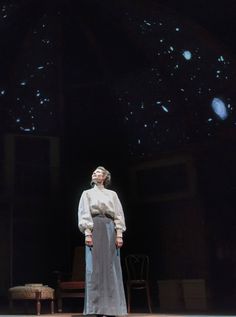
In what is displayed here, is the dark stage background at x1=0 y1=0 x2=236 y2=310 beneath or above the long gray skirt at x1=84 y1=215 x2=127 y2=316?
above

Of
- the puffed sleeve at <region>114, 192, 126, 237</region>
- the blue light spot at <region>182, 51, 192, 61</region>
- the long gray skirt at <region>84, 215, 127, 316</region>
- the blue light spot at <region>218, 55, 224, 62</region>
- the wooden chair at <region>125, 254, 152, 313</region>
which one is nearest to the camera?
the long gray skirt at <region>84, 215, 127, 316</region>

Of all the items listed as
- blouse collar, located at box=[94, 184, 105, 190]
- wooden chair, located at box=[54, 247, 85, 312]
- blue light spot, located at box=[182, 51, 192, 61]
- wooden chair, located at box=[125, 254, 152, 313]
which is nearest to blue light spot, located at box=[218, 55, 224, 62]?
blue light spot, located at box=[182, 51, 192, 61]

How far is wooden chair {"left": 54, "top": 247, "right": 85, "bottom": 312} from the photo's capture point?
21.9 feet

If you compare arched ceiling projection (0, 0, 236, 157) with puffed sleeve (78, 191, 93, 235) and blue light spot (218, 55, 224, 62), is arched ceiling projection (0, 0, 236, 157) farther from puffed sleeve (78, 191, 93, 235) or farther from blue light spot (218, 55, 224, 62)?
puffed sleeve (78, 191, 93, 235)

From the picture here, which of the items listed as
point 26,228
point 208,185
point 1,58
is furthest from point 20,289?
point 1,58

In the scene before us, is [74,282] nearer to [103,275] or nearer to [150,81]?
[103,275]

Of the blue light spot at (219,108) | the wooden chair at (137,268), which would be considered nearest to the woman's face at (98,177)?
the blue light spot at (219,108)

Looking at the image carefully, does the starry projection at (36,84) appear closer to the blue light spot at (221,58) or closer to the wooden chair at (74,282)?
the wooden chair at (74,282)

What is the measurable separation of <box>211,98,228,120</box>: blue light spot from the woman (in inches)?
89.7

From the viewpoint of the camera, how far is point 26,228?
24.2ft

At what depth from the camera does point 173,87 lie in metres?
7.04

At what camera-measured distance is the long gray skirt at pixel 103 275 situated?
466cm

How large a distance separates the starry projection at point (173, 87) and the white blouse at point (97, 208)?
2.28 metres

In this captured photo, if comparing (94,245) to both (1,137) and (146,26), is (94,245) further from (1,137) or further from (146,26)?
(146,26)
